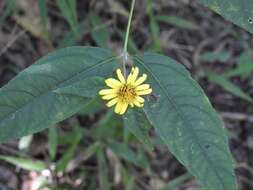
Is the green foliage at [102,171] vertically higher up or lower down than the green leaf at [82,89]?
higher up

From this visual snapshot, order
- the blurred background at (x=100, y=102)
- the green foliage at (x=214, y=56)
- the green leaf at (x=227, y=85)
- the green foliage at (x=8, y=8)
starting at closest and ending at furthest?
the green foliage at (x=8, y=8)
the blurred background at (x=100, y=102)
the green leaf at (x=227, y=85)
the green foliage at (x=214, y=56)

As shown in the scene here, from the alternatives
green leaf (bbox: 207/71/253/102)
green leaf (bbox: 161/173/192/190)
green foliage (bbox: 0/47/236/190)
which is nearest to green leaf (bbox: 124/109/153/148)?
green foliage (bbox: 0/47/236/190)

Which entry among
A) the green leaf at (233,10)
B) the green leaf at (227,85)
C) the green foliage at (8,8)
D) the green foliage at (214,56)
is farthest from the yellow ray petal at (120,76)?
the green foliage at (214,56)

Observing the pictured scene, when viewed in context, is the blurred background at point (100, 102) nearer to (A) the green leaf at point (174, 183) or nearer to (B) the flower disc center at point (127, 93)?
(A) the green leaf at point (174, 183)

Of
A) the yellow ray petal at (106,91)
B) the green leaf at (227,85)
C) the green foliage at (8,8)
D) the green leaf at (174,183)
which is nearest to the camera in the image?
the yellow ray petal at (106,91)

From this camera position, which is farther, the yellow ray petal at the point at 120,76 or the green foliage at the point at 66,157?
the green foliage at the point at 66,157

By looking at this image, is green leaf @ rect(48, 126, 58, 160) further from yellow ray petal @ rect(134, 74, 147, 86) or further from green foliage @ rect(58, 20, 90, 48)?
yellow ray petal @ rect(134, 74, 147, 86)

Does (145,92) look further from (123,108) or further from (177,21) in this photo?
(177,21)

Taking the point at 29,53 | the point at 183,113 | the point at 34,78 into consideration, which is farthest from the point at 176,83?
the point at 29,53
